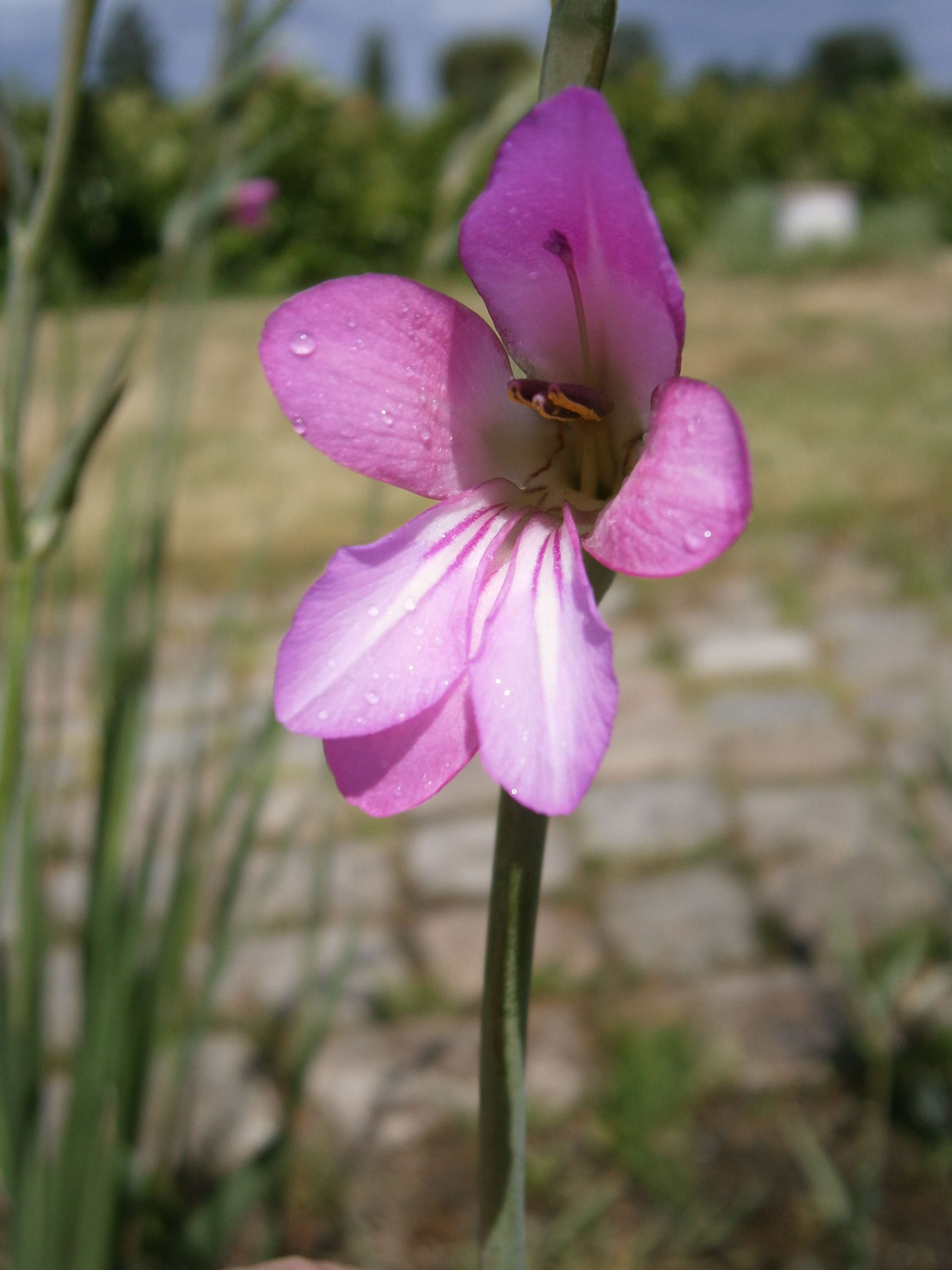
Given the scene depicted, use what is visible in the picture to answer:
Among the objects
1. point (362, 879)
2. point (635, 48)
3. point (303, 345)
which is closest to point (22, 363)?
point (303, 345)

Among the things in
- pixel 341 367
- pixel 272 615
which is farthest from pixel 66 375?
pixel 272 615

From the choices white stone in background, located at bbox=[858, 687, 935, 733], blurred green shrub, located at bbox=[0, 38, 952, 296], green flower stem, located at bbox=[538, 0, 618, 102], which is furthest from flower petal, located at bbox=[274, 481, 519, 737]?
blurred green shrub, located at bbox=[0, 38, 952, 296]

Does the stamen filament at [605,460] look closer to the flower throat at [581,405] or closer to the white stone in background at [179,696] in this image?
the flower throat at [581,405]

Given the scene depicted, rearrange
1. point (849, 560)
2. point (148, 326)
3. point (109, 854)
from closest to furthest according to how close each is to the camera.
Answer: point (109, 854) < point (849, 560) < point (148, 326)

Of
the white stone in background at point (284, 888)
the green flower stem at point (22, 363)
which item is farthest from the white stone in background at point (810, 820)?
the green flower stem at point (22, 363)

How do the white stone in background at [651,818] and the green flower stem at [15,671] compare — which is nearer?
the green flower stem at [15,671]

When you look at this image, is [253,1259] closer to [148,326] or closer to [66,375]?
[66,375]
